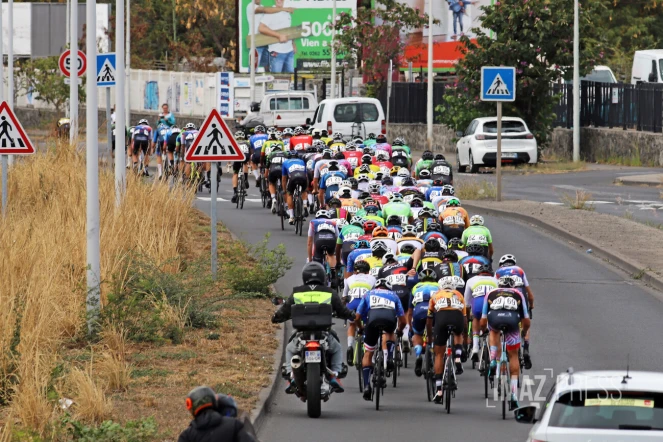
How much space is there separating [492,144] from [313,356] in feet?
96.7

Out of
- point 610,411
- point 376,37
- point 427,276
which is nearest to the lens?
point 610,411

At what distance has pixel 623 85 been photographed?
153 ft

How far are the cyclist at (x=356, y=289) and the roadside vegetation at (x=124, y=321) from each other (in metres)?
0.96

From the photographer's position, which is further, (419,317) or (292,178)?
(292,178)

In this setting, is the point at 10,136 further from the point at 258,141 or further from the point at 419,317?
the point at 419,317

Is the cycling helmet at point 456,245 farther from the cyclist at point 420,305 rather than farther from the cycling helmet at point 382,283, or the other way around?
the cycling helmet at point 382,283

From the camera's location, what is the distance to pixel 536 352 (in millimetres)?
17016

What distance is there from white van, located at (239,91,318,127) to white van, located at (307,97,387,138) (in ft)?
23.0

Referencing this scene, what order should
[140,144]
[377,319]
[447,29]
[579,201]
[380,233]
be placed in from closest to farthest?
[377,319] < [380,233] < [579,201] < [140,144] < [447,29]

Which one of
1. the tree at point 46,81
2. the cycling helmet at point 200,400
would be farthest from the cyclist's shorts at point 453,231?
the tree at point 46,81

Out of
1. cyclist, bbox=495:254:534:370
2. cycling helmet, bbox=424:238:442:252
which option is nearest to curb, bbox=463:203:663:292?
cycling helmet, bbox=424:238:442:252

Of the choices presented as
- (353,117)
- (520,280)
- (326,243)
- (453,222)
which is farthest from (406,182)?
(353,117)

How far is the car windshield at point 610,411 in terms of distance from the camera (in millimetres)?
8258

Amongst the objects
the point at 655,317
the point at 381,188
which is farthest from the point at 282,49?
the point at 655,317
